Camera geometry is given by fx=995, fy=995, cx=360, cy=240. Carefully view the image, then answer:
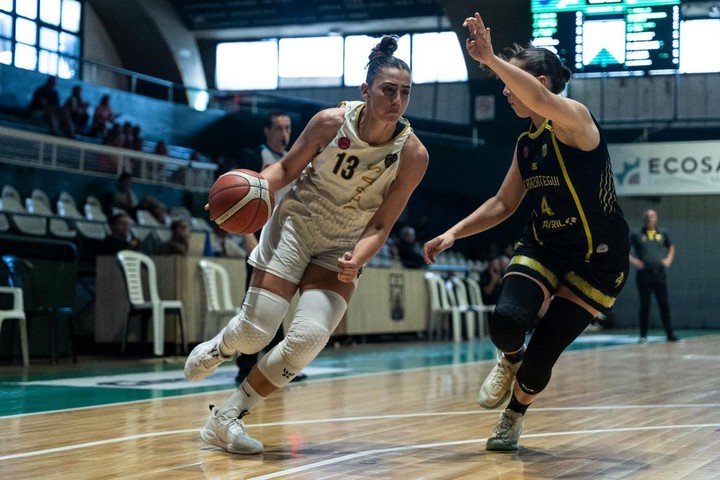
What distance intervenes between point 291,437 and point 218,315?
6.20 meters

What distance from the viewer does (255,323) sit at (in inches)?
166

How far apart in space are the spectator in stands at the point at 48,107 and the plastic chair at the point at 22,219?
3473mm

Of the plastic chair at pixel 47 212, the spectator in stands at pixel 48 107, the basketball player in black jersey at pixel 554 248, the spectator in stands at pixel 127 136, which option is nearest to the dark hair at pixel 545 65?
the basketball player in black jersey at pixel 554 248

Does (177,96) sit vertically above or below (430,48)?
below

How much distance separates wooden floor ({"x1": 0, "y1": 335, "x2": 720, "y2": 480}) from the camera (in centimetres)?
379

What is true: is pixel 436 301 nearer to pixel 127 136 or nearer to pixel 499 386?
pixel 127 136

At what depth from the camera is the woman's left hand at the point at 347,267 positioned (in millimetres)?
4086

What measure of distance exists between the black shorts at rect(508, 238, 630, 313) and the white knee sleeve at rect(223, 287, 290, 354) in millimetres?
1042

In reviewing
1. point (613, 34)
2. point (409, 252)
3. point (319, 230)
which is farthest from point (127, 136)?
point (319, 230)

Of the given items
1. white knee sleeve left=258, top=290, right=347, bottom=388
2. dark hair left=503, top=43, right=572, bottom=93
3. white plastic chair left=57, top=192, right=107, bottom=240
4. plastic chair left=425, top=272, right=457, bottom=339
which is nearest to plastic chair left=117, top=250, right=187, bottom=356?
white plastic chair left=57, top=192, right=107, bottom=240

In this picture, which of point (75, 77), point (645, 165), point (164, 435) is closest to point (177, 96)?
point (75, 77)

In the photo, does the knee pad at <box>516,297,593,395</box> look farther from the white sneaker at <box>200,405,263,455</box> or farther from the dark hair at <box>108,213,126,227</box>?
the dark hair at <box>108,213,126,227</box>

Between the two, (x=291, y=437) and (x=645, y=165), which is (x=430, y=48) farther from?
(x=291, y=437)

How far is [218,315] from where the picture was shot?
10.9 meters
